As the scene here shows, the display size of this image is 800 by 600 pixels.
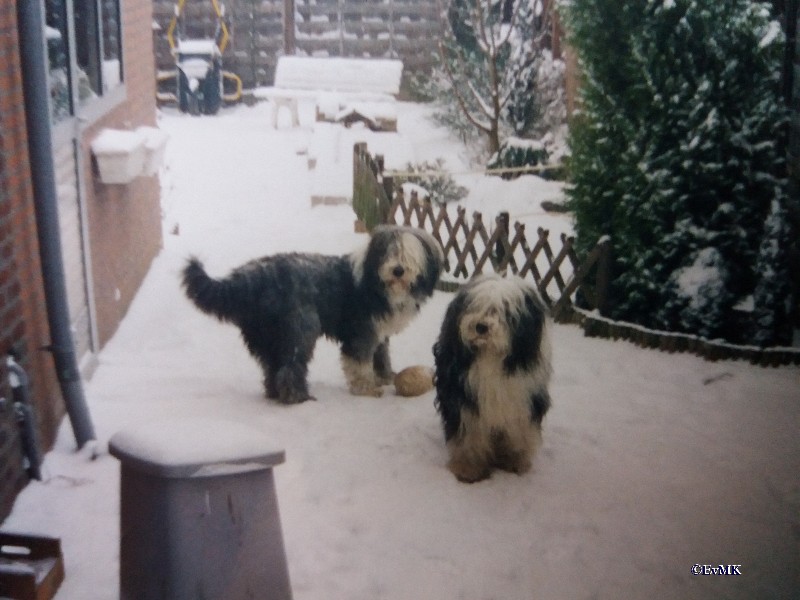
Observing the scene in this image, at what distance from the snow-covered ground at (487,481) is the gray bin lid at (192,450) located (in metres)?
0.41

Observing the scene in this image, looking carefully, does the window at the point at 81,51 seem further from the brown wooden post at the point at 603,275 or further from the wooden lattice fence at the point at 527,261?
the brown wooden post at the point at 603,275

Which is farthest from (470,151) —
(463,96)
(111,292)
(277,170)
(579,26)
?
(111,292)

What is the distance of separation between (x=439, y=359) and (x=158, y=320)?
271cm

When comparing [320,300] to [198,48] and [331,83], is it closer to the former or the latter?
[331,83]

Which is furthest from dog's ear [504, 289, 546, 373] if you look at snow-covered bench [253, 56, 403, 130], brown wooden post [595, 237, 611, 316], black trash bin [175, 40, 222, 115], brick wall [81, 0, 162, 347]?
black trash bin [175, 40, 222, 115]

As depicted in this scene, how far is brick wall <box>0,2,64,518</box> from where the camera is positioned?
3.21 meters

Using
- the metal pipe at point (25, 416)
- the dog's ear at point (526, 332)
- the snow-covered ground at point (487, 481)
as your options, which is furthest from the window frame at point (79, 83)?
the dog's ear at point (526, 332)

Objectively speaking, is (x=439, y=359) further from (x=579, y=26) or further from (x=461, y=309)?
(x=579, y=26)

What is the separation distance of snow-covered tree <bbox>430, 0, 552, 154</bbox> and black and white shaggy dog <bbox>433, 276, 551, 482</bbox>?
24.0 ft

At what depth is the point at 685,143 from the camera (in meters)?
5.27

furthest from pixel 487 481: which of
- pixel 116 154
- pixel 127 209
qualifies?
pixel 127 209

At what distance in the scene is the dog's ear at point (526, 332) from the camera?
354 centimetres

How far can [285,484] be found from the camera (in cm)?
367

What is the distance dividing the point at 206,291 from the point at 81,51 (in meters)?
1.75
